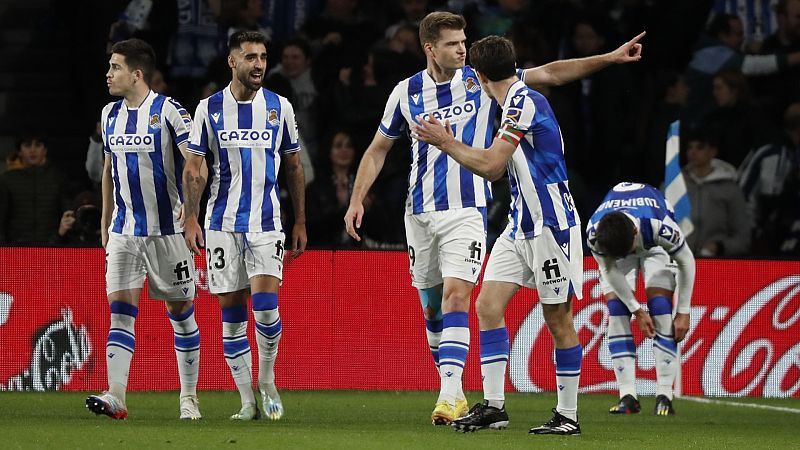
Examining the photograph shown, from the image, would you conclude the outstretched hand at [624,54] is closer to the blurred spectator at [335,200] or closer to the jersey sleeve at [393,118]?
the jersey sleeve at [393,118]

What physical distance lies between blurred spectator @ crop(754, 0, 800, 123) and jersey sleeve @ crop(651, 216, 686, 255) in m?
5.06

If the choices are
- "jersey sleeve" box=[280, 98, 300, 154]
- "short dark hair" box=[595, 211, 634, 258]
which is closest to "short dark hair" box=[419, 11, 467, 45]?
"jersey sleeve" box=[280, 98, 300, 154]

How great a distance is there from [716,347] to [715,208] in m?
1.74

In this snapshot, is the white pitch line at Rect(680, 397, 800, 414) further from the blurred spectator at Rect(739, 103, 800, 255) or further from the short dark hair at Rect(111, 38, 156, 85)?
the short dark hair at Rect(111, 38, 156, 85)

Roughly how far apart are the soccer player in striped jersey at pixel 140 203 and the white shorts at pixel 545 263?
2.21 m

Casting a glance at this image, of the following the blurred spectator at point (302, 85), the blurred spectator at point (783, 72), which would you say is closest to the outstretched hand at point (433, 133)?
the blurred spectator at point (302, 85)

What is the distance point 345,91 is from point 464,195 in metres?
5.31

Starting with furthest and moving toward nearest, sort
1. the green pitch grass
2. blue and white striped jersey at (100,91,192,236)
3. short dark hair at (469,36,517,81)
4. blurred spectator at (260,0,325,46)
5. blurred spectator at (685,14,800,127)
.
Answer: blurred spectator at (260,0,325,46)
blurred spectator at (685,14,800,127)
blue and white striped jersey at (100,91,192,236)
short dark hair at (469,36,517,81)
the green pitch grass

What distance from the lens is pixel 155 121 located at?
9.22 metres

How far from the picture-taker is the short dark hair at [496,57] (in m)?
8.08

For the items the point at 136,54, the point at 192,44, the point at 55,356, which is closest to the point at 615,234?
the point at 136,54

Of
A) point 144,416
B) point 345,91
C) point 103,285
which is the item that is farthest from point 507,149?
point 345,91

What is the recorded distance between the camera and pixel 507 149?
7836mm

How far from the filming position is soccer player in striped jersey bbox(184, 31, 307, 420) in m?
9.05
